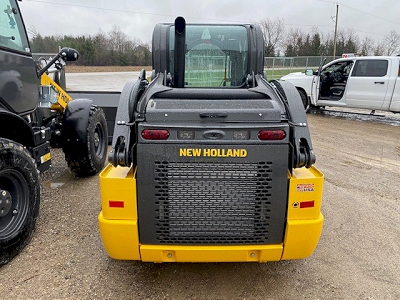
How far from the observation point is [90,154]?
16.1 ft

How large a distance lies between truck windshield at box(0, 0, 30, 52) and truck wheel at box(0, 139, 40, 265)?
1.20 metres

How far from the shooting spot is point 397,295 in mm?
2797

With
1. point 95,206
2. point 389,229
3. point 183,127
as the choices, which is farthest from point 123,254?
point 389,229

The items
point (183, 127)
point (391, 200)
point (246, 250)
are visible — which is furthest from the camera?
point (391, 200)

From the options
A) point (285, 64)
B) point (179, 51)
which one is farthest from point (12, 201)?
point (285, 64)

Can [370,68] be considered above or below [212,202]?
above

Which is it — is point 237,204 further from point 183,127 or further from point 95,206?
point 95,206

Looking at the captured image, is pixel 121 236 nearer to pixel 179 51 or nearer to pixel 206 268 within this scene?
pixel 206 268

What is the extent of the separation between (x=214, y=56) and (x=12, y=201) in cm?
254

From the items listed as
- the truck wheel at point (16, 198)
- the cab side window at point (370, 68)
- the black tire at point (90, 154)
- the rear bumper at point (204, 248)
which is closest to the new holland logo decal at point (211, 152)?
the rear bumper at point (204, 248)

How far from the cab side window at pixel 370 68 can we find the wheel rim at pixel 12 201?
386 inches

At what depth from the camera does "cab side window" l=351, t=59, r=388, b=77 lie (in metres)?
9.85

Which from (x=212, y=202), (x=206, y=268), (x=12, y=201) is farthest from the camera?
(x=12, y=201)

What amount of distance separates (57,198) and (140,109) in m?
2.51
